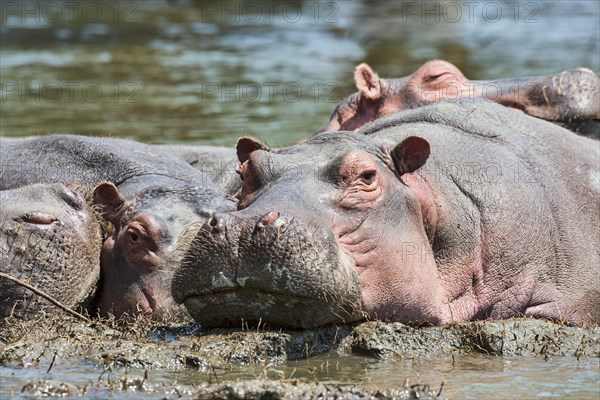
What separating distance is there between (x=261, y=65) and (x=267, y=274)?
14.1 metres

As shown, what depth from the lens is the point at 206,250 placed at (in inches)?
233

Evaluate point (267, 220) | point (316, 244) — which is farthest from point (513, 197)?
point (267, 220)

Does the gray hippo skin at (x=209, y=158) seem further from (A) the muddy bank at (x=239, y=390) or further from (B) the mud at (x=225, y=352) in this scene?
(A) the muddy bank at (x=239, y=390)

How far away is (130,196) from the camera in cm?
800

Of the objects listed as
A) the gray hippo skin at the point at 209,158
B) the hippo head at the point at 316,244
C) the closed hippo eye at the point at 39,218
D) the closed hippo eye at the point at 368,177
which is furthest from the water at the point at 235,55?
the closed hippo eye at the point at 368,177

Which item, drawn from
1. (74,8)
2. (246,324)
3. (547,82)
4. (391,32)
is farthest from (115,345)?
(74,8)

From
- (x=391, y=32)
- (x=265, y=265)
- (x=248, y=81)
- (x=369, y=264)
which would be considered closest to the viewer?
(x=265, y=265)

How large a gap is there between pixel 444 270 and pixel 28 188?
7.91 ft

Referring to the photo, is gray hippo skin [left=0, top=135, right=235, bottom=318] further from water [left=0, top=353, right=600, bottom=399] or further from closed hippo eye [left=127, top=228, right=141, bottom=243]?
water [left=0, top=353, right=600, bottom=399]

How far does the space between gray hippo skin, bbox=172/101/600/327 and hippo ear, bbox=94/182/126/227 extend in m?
0.65

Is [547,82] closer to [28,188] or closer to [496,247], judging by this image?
[496,247]

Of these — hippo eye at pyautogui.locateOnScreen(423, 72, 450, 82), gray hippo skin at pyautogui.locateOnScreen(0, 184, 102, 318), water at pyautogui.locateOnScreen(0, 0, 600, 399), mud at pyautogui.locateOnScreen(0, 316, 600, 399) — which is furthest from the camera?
hippo eye at pyautogui.locateOnScreen(423, 72, 450, 82)

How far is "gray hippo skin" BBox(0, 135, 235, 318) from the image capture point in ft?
23.5

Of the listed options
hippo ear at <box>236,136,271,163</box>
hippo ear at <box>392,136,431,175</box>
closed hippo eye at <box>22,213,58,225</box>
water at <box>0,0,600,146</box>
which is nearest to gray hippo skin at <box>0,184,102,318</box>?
closed hippo eye at <box>22,213,58,225</box>
